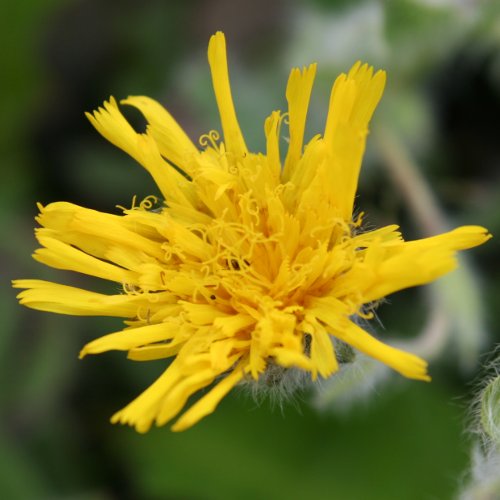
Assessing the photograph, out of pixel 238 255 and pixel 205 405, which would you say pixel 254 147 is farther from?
pixel 205 405

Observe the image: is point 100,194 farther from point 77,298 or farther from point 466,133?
point 77,298

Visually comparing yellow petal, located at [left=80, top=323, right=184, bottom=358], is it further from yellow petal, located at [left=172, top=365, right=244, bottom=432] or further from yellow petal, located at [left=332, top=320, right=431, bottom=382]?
yellow petal, located at [left=332, top=320, right=431, bottom=382]

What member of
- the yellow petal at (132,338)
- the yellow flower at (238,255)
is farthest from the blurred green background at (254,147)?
the yellow petal at (132,338)

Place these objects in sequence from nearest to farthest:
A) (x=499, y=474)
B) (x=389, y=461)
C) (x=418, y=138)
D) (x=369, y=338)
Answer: (x=369, y=338) → (x=499, y=474) → (x=389, y=461) → (x=418, y=138)

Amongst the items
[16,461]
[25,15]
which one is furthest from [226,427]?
[25,15]

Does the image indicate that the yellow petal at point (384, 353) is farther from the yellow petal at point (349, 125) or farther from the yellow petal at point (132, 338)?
the yellow petal at point (132, 338)

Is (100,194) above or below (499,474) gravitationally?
above

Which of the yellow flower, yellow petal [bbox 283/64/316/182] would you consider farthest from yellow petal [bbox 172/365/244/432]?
yellow petal [bbox 283/64/316/182]
